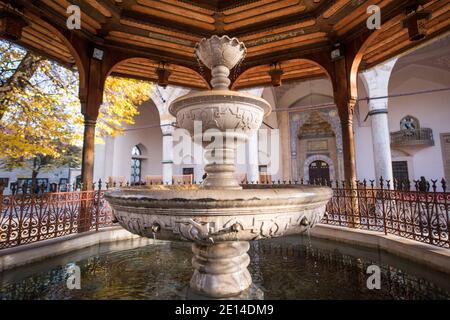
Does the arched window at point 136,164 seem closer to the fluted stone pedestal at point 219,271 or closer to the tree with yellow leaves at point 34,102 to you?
the tree with yellow leaves at point 34,102

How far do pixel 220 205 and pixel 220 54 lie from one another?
1.79 metres

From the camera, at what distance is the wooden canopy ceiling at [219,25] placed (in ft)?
13.4

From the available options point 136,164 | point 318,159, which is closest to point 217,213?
point 318,159

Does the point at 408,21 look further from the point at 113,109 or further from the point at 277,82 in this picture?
the point at 113,109

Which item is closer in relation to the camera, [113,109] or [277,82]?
[277,82]

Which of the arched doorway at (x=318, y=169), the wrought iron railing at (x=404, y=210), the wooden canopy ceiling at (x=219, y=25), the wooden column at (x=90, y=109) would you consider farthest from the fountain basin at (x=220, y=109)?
the arched doorway at (x=318, y=169)

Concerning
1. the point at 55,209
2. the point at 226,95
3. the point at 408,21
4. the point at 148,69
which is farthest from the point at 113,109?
the point at 408,21

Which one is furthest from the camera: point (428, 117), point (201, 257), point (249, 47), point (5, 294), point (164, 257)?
point (428, 117)

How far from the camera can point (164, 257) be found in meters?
3.47

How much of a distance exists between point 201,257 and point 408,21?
190 inches

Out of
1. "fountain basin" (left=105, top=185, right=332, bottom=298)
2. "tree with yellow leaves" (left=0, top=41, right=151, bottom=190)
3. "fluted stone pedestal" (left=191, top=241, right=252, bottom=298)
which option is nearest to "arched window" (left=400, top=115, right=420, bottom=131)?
"tree with yellow leaves" (left=0, top=41, right=151, bottom=190)

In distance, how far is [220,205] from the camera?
1.55 metres

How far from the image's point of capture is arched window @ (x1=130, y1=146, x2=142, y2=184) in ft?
62.0

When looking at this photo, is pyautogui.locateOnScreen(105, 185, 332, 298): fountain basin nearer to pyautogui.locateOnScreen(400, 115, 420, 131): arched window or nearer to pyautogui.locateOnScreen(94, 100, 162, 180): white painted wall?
pyautogui.locateOnScreen(94, 100, 162, 180): white painted wall
